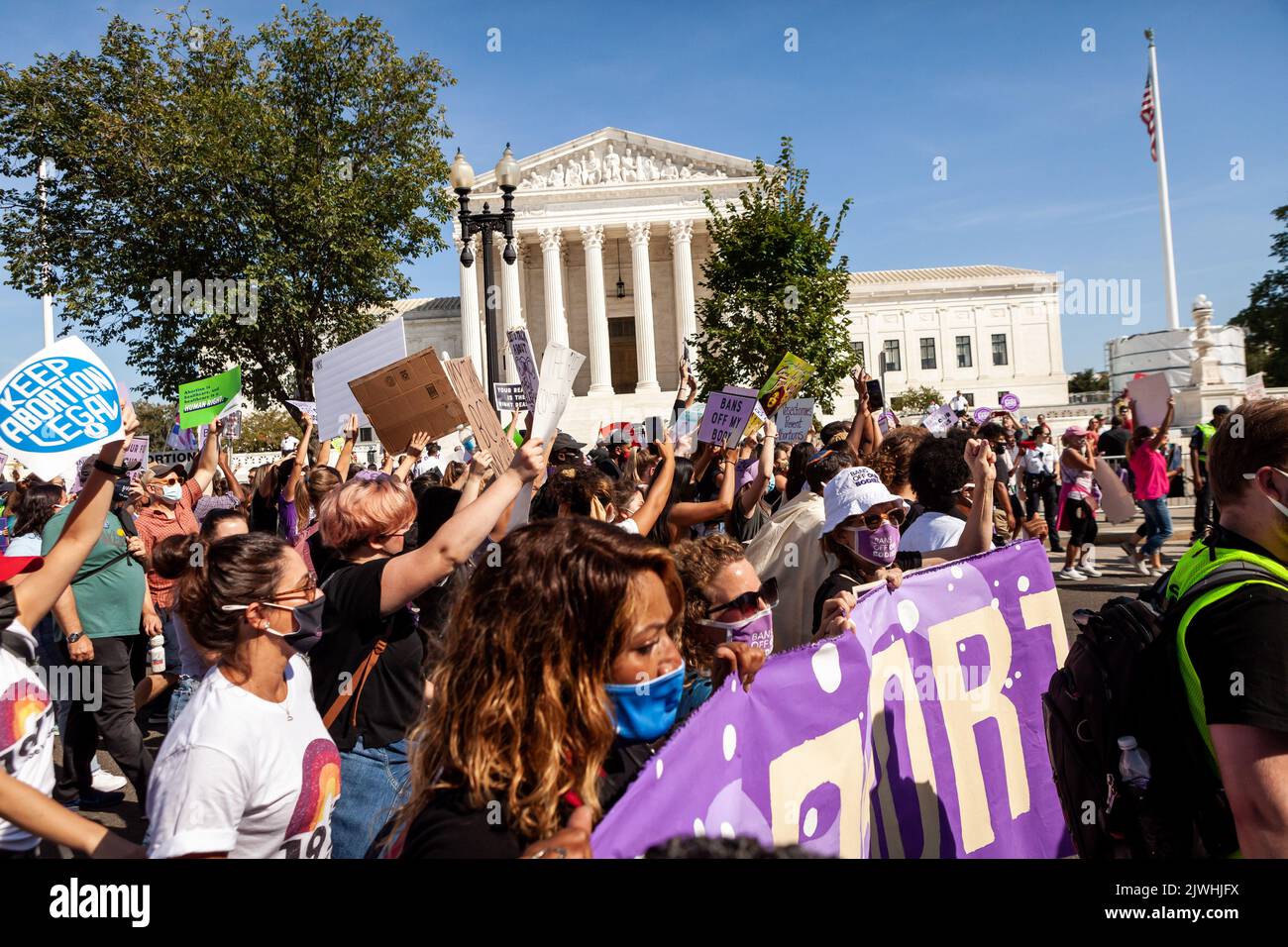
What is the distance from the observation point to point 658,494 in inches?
193

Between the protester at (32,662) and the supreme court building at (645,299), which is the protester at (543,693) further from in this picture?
the supreme court building at (645,299)

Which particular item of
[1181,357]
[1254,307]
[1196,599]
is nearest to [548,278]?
[1254,307]

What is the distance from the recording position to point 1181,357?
16.8 m

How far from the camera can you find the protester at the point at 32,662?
2.01m

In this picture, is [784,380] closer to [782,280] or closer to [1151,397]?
[1151,397]

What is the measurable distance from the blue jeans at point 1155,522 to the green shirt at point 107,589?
962 cm

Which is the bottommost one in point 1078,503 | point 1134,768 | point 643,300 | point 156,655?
point 156,655

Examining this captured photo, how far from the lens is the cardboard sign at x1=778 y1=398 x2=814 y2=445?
30.3ft

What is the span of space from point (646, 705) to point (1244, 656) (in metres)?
1.16

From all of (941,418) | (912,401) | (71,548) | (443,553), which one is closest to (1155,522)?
(941,418)

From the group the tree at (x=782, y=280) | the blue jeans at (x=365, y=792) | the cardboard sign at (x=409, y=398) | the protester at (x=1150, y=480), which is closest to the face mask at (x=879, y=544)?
the blue jeans at (x=365, y=792)

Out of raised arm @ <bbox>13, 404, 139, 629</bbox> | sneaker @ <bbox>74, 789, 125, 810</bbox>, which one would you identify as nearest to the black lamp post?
sneaker @ <bbox>74, 789, 125, 810</bbox>

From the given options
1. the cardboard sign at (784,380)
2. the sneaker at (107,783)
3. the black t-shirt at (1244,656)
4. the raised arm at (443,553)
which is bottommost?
the sneaker at (107,783)
